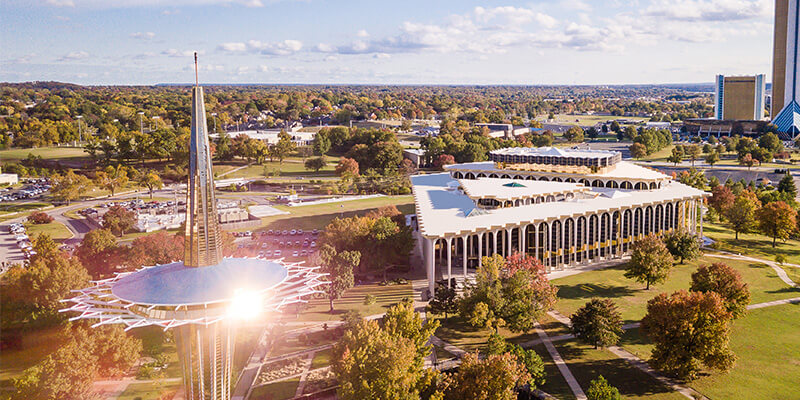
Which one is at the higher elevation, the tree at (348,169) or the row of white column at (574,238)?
the tree at (348,169)

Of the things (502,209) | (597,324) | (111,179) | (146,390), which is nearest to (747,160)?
(502,209)

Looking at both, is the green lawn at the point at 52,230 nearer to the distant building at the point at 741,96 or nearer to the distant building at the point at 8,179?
the distant building at the point at 8,179

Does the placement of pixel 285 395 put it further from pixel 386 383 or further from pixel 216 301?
pixel 216 301

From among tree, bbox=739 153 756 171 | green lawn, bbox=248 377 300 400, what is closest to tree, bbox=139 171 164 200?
green lawn, bbox=248 377 300 400

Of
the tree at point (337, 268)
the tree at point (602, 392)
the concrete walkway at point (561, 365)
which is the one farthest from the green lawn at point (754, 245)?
the tree at point (337, 268)

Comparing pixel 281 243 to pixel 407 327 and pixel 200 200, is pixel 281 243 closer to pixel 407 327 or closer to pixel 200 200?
pixel 407 327

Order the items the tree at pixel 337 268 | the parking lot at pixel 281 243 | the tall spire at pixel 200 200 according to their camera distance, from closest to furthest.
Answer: the tall spire at pixel 200 200 → the tree at pixel 337 268 → the parking lot at pixel 281 243

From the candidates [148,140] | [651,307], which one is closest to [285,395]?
[651,307]

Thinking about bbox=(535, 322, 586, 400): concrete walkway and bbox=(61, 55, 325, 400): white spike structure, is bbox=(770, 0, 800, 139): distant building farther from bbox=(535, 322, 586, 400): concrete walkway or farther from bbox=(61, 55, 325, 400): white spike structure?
bbox=(61, 55, 325, 400): white spike structure
